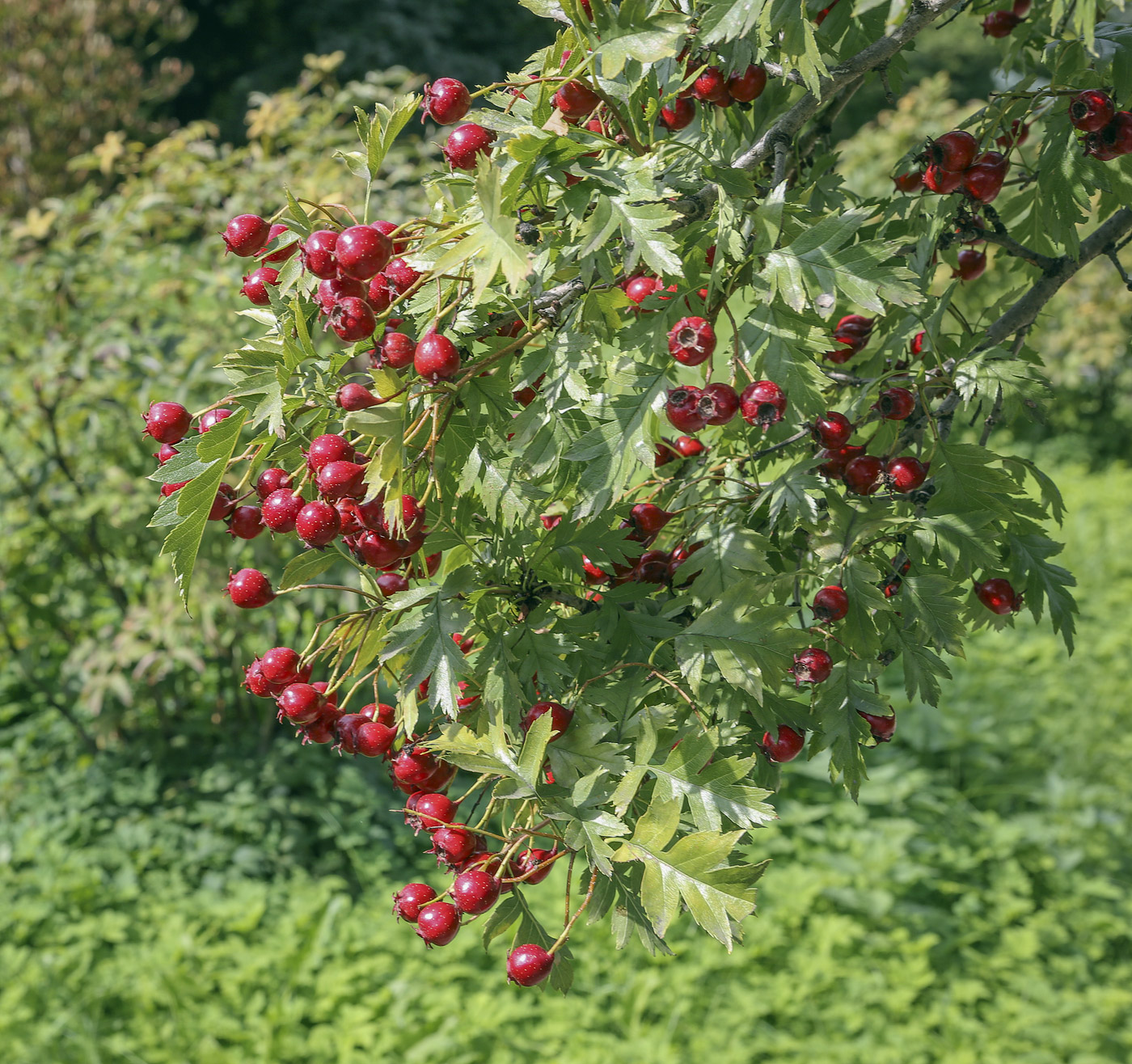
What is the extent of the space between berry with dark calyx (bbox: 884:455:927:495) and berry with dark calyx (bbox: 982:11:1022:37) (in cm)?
98

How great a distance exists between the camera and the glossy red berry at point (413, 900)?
4.23 feet

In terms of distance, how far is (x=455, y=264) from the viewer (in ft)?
3.15

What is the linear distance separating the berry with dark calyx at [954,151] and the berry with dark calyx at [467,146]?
27.2 inches

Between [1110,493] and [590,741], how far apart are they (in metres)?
7.72

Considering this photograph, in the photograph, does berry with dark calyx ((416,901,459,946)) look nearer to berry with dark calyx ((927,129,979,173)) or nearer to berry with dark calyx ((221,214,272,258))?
berry with dark calyx ((221,214,272,258))

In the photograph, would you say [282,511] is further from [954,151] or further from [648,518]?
[954,151]

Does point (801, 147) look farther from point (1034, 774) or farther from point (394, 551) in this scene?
point (1034, 774)

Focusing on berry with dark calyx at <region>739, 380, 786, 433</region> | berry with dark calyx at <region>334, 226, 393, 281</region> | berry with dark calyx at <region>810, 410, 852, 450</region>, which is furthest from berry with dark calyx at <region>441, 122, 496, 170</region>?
berry with dark calyx at <region>810, 410, 852, 450</region>

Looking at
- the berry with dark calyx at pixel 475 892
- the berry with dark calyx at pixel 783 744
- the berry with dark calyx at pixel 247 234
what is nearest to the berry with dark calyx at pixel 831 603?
the berry with dark calyx at pixel 783 744

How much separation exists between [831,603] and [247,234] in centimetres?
89

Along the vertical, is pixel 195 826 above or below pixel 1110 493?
above

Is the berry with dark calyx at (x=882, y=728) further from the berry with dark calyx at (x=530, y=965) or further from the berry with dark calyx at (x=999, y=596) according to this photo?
the berry with dark calyx at (x=530, y=965)

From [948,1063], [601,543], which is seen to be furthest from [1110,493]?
[601,543]

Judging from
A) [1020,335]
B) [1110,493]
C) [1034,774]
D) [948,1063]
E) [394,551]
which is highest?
[394,551]
